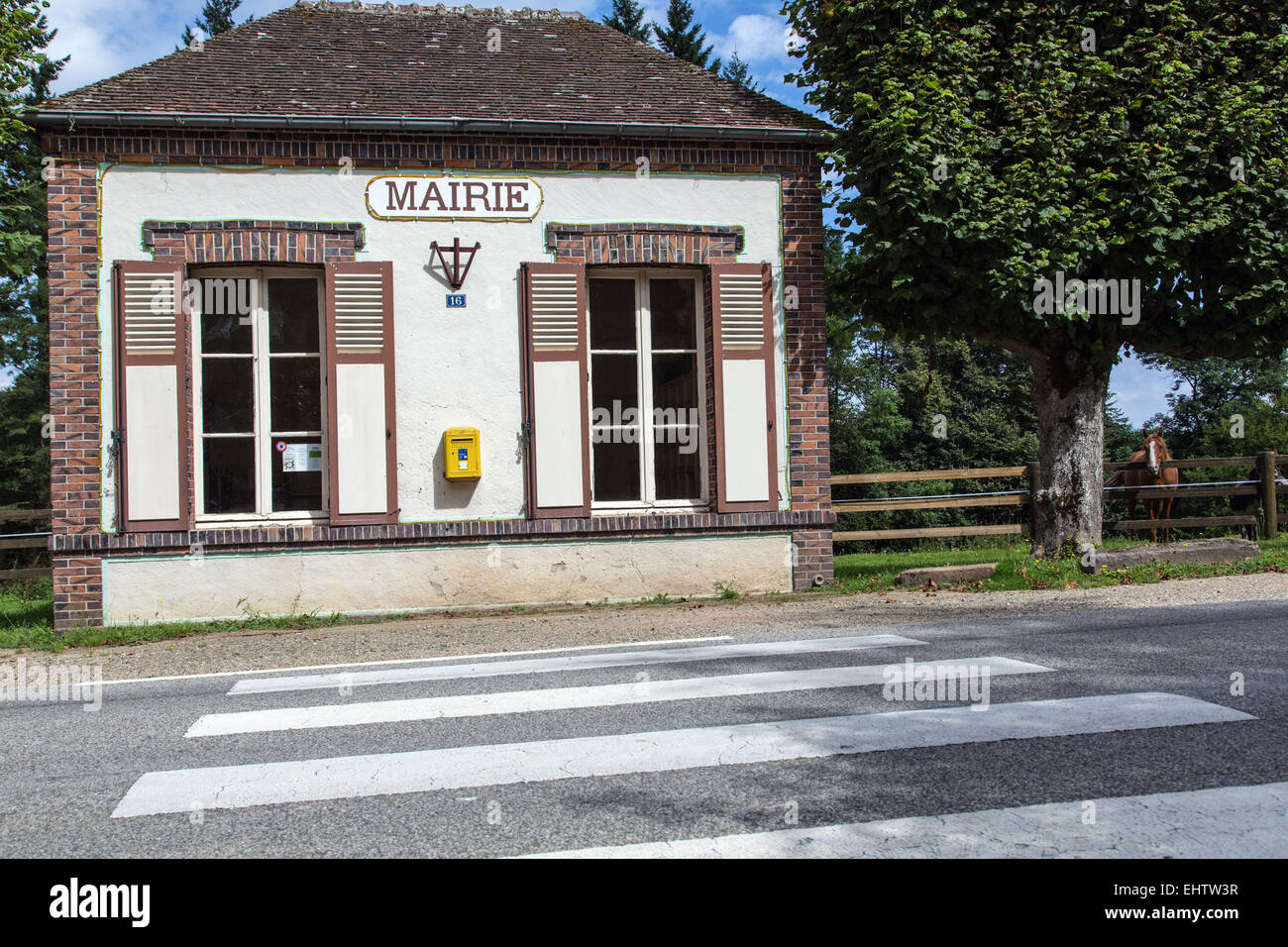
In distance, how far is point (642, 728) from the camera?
443cm

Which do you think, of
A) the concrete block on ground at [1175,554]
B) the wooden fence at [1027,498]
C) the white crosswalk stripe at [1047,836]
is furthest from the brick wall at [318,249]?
the white crosswalk stripe at [1047,836]

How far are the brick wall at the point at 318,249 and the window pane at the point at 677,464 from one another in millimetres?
481

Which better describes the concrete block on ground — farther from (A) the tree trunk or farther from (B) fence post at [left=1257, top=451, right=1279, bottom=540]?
(B) fence post at [left=1257, top=451, right=1279, bottom=540]

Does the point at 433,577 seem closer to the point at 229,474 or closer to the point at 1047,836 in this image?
the point at 229,474

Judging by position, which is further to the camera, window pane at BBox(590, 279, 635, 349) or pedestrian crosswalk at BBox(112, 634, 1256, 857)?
window pane at BBox(590, 279, 635, 349)

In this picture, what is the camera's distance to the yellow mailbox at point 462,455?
9523 mm

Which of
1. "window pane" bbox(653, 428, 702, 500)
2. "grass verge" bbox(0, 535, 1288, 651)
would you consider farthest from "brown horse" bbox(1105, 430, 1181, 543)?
"window pane" bbox(653, 428, 702, 500)

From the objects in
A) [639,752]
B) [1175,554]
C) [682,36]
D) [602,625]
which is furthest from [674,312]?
[682,36]

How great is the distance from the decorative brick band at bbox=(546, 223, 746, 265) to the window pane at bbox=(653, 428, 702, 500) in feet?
5.80

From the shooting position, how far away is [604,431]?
33.7 feet

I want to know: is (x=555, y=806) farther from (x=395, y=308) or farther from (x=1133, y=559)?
(x=1133, y=559)

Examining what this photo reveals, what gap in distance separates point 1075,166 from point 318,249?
296 inches

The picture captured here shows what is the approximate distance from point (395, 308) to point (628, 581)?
137 inches

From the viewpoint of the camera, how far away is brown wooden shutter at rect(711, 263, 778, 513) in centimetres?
1019
